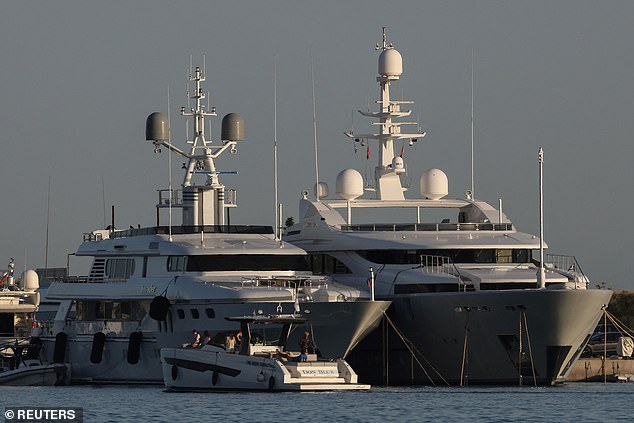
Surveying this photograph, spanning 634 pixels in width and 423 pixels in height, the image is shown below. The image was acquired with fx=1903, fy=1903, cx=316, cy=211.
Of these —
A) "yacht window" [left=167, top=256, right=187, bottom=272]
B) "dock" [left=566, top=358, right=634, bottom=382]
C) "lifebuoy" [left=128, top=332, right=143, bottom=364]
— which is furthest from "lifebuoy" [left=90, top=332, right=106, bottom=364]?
"dock" [left=566, top=358, right=634, bottom=382]

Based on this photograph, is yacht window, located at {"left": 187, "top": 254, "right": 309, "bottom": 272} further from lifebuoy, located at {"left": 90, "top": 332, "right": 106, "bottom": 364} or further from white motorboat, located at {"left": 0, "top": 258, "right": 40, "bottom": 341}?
white motorboat, located at {"left": 0, "top": 258, "right": 40, "bottom": 341}

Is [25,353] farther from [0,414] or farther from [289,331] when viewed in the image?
[0,414]

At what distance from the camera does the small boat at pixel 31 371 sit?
66875 mm

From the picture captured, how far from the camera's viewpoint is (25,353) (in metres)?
71.8

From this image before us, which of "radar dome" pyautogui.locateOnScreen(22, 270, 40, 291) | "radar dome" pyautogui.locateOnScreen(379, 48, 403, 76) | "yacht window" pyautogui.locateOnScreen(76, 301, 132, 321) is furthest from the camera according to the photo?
"radar dome" pyautogui.locateOnScreen(22, 270, 40, 291)

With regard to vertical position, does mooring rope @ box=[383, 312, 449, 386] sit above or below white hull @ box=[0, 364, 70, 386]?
above

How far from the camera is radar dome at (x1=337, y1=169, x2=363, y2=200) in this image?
71188 millimetres

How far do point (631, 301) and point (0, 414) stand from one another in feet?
215

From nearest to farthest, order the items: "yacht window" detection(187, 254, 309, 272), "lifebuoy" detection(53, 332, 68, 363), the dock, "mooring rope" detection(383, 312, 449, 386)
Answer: "mooring rope" detection(383, 312, 449, 386) < "yacht window" detection(187, 254, 309, 272) < "lifebuoy" detection(53, 332, 68, 363) < the dock

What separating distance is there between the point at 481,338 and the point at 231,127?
54.3 feet

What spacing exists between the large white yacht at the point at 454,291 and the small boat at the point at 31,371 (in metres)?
9.83

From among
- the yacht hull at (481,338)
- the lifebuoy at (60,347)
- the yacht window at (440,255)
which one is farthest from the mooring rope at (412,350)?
the lifebuoy at (60,347)

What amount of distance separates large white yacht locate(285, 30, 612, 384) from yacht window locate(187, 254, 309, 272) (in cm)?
243

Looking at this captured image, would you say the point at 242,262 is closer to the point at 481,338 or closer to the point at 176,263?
the point at 176,263
